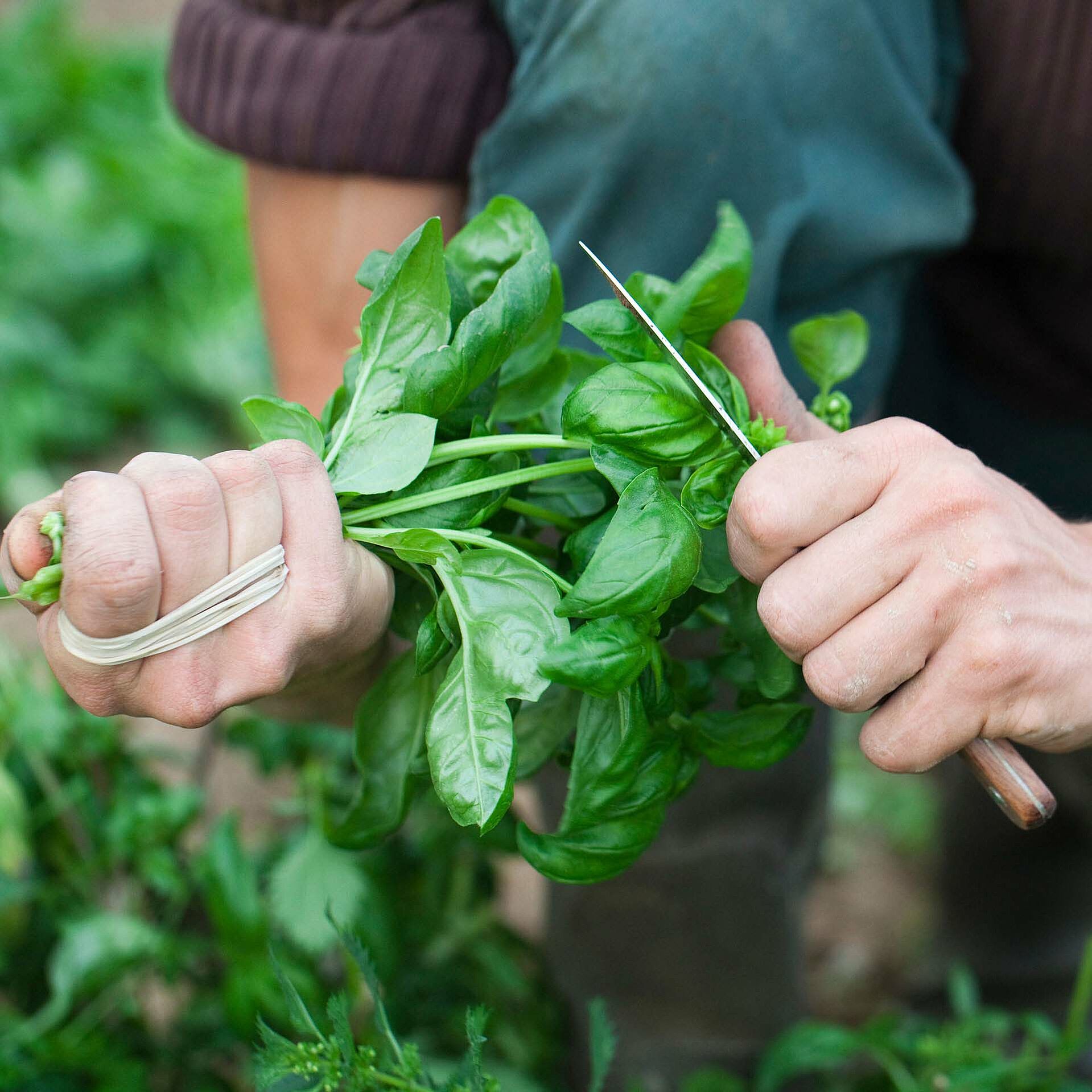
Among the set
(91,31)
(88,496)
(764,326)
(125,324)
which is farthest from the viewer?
(91,31)

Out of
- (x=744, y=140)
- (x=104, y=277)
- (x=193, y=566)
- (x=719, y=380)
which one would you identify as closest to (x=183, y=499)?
(x=193, y=566)

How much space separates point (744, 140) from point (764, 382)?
203 millimetres

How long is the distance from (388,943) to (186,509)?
54 cm

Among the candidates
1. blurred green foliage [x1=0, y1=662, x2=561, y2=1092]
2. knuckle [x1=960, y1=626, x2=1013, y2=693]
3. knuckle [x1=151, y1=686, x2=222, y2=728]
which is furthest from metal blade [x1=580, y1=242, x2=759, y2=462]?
blurred green foliage [x1=0, y1=662, x2=561, y2=1092]

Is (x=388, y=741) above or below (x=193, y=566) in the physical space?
below

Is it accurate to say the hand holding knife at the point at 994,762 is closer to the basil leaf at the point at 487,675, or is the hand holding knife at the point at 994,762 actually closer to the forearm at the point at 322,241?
the basil leaf at the point at 487,675

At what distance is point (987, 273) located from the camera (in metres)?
0.89

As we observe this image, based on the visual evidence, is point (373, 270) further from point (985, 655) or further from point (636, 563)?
point (985, 655)

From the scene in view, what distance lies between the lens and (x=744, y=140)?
0.61 m

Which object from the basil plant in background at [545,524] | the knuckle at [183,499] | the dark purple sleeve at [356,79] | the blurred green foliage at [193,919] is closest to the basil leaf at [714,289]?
the basil plant in background at [545,524]

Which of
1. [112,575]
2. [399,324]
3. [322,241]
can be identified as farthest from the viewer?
[322,241]

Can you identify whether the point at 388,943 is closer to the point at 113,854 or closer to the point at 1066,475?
the point at 113,854

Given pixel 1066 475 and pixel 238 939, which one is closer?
pixel 238 939

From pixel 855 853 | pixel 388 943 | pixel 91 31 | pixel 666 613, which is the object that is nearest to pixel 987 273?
pixel 666 613
